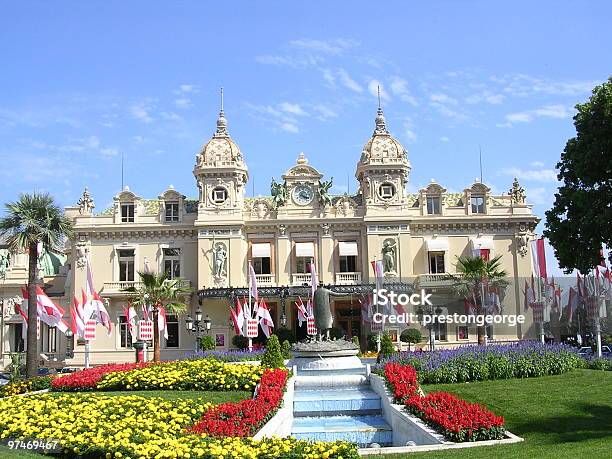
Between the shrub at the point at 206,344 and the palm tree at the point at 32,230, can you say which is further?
the shrub at the point at 206,344

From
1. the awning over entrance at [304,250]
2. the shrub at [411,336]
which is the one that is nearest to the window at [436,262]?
the shrub at [411,336]

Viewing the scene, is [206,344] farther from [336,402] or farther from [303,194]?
[336,402]

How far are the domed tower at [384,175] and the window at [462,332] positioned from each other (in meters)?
10.2

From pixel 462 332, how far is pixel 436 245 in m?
6.78

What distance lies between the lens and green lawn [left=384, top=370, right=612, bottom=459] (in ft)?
46.5

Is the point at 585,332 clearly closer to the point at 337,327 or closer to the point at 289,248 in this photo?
the point at 337,327

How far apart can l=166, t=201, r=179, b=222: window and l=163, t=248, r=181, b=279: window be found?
237 centimetres

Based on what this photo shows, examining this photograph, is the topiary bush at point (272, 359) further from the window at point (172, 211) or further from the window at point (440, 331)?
the window at point (172, 211)

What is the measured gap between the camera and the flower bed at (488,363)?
22.8 meters

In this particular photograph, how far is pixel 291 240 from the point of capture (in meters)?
52.8

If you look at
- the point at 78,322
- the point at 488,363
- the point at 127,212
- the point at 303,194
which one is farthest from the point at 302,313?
the point at 488,363

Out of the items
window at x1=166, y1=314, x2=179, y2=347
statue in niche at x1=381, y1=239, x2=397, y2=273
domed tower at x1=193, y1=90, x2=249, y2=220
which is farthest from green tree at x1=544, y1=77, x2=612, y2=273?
window at x1=166, y1=314, x2=179, y2=347

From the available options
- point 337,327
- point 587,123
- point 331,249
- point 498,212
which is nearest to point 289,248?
point 331,249

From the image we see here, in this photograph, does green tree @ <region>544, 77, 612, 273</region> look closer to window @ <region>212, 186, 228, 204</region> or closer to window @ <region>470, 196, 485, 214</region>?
window @ <region>470, 196, 485, 214</region>
